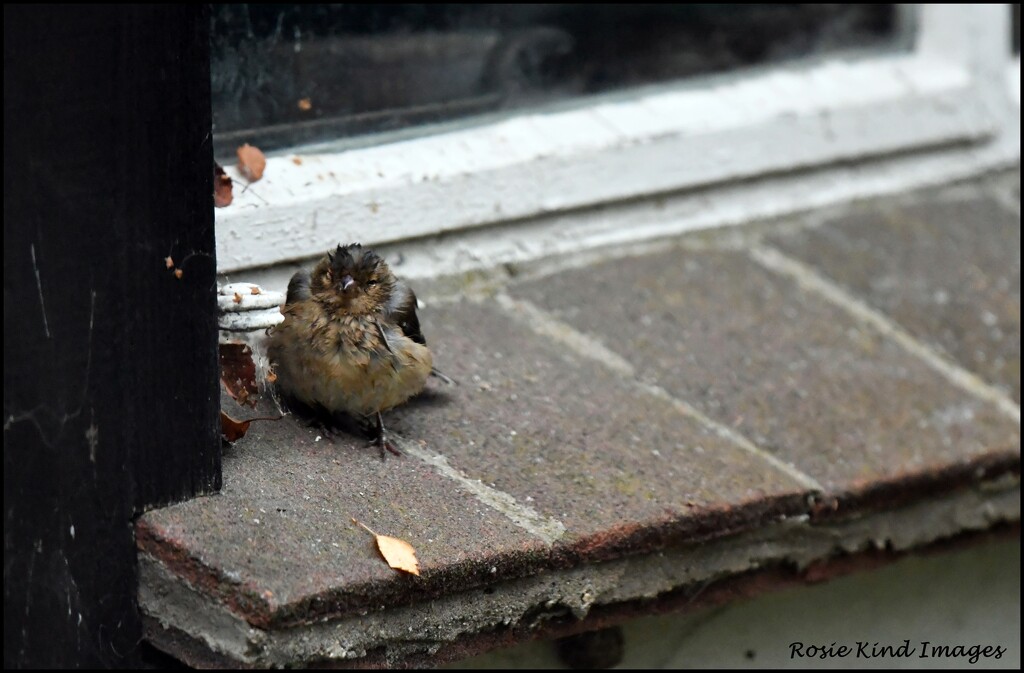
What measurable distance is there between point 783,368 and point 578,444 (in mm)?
605

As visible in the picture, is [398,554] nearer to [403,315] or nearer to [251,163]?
[403,315]

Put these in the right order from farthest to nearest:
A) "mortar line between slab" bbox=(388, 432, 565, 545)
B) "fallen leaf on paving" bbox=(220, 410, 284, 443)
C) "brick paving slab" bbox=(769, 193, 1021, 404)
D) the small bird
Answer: "brick paving slab" bbox=(769, 193, 1021, 404), the small bird, "fallen leaf on paving" bbox=(220, 410, 284, 443), "mortar line between slab" bbox=(388, 432, 565, 545)

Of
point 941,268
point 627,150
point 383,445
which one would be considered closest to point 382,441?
point 383,445

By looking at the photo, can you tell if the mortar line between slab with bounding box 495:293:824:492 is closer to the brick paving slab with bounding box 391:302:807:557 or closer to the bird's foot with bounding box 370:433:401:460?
the brick paving slab with bounding box 391:302:807:557

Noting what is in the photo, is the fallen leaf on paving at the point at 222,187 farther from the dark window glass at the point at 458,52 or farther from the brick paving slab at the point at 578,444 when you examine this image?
the brick paving slab at the point at 578,444

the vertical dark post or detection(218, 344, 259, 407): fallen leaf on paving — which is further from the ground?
the vertical dark post

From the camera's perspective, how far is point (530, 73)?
340 cm

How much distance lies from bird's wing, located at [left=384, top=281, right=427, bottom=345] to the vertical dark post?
23.4 inches

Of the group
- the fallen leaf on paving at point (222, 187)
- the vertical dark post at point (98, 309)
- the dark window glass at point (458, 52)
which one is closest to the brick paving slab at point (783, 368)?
the dark window glass at point (458, 52)

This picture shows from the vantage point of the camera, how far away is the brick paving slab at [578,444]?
237 centimetres

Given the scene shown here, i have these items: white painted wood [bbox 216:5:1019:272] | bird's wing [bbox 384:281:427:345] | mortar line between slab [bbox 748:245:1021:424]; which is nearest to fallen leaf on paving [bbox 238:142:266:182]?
white painted wood [bbox 216:5:1019:272]

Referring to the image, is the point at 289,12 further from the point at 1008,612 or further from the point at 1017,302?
the point at 1008,612

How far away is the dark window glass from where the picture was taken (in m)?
2.94

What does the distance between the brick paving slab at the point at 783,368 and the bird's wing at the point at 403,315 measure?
388 mm
